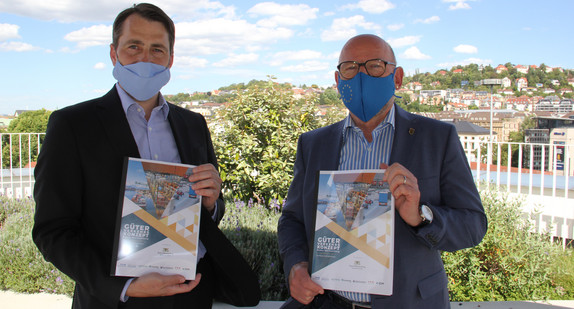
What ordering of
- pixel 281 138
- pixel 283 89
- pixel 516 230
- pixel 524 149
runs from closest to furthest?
pixel 516 230 < pixel 281 138 < pixel 283 89 < pixel 524 149

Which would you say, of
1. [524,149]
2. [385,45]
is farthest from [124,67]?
[524,149]

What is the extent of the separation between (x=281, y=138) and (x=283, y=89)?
97 cm

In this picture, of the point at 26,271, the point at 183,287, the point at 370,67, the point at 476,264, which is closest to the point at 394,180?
the point at 370,67

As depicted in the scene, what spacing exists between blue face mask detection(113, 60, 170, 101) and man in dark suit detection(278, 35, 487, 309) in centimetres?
82

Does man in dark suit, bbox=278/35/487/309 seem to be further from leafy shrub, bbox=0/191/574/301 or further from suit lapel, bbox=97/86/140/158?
leafy shrub, bbox=0/191/574/301

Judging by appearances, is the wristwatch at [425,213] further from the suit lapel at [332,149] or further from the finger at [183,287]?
the finger at [183,287]

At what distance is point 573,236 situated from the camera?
23.7 ft

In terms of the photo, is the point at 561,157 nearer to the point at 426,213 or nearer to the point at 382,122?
the point at 382,122

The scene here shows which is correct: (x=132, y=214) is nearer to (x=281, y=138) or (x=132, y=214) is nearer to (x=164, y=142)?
(x=164, y=142)

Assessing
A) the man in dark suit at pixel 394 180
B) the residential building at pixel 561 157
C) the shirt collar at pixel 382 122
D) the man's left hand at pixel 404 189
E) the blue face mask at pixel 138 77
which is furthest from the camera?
the residential building at pixel 561 157

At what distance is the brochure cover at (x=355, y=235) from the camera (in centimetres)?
164

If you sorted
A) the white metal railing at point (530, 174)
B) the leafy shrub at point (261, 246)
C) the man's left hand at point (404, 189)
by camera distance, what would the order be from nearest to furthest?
1. the man's left hand at point (404, 189)
2. the leafy shrub at point (261, 246)
3. the white metal railing at point (530, 174)

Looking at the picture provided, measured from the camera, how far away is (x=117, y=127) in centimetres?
180

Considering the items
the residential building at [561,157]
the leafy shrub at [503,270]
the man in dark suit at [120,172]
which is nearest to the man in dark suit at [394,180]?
the man in dark suit at [120,172]
